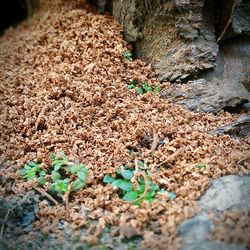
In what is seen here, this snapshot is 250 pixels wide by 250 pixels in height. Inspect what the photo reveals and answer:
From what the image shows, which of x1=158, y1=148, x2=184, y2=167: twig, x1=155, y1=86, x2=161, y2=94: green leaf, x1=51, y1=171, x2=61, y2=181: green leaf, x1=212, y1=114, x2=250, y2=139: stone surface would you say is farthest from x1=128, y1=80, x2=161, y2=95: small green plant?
x1=51, y1=171, x2=61, y2=181: green leaf

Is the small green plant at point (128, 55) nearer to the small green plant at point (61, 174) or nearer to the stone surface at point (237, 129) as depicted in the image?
the stone surface at point (237, 129)

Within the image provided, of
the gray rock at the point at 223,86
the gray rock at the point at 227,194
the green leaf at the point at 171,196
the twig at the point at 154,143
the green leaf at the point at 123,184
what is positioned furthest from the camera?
Answer: the gray rock at the point at 223,86

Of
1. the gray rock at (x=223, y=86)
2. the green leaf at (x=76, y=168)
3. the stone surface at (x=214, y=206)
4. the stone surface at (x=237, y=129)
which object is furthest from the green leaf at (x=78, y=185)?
the gray rock at (x=223, y=86)

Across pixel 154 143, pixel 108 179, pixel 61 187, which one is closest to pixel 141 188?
pixel 108 179

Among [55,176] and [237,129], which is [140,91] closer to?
[237,129]

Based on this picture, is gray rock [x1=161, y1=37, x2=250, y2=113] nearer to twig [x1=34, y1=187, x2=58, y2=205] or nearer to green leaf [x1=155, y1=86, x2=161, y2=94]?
green leaf [x1=155, y1=86, x2=161, y2=94]

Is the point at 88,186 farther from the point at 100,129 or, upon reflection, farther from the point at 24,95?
the point at 24,95

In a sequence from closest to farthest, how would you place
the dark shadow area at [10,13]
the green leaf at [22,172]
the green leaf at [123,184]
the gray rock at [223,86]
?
1. the green leaf at [123,184]
2. the green leaf at [22,172]
3. the gray rock at [223,86]
4. the dark shadow area at [10,13]
